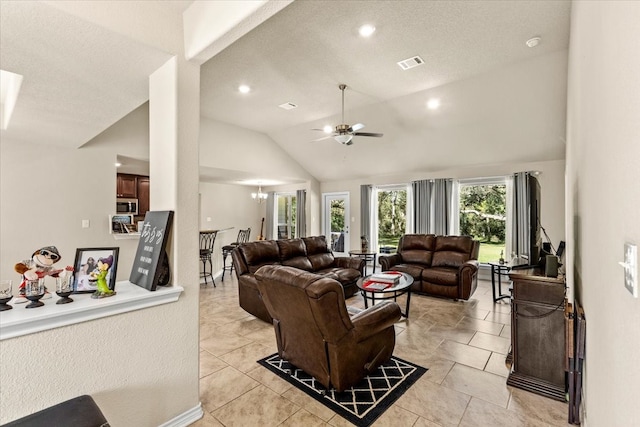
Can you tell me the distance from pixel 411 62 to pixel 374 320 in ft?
10.5

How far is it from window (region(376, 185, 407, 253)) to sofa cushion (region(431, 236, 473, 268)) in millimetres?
2170

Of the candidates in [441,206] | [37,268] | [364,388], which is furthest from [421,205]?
[37,268]

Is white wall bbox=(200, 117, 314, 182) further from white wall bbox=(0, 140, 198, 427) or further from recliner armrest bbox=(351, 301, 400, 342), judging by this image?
recliner armrest bbox=(351, 301, 400, 342)

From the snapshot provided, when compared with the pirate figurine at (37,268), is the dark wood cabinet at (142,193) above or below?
above

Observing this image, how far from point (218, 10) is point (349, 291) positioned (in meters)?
4.10

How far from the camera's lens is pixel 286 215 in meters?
9.94

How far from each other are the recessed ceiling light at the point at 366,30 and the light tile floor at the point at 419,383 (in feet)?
10.9

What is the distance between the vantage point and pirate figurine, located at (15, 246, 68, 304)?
4.90 ft

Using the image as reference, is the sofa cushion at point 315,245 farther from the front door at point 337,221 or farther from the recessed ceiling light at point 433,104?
the recessed ceiling light at point 433,104

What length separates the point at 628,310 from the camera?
777mm

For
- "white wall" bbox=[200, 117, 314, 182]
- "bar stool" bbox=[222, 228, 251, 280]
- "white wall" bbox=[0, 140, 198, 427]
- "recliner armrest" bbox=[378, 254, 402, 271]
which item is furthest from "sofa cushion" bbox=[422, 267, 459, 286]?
"white wall" bbox=[200, 117, 314, 182]

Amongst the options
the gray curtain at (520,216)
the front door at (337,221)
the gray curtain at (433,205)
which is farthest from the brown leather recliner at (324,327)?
the front door at (337,221)

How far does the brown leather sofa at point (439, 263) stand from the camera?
460 cm

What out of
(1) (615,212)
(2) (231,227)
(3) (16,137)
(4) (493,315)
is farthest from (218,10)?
(2) (231,227)
